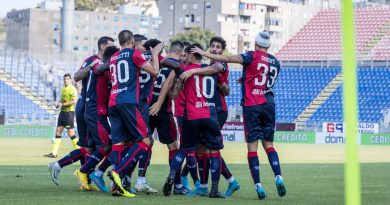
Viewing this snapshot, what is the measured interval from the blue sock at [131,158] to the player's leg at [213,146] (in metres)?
0.82

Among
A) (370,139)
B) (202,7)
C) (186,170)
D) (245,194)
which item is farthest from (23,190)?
(202,7)

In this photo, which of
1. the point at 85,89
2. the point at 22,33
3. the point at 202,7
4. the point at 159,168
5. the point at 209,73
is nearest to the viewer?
the point at 209,73

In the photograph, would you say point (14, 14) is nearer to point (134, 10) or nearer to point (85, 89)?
point (134, 10)

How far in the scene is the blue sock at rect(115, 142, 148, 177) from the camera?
10.7m

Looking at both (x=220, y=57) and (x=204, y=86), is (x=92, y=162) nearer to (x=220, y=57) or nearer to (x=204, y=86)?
(x=204, y=86)

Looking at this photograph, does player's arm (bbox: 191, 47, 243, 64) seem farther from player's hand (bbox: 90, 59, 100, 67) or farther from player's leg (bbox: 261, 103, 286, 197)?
player's hand (bbox: 90, 59, 100, 67)

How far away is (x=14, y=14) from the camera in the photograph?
121375 mm

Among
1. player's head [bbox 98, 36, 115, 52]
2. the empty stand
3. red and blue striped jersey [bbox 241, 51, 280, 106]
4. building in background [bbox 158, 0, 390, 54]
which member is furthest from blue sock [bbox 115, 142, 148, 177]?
building in background [bbox 158, 0, 390, 54]

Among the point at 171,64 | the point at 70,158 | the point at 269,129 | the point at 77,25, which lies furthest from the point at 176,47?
the point at 77,25

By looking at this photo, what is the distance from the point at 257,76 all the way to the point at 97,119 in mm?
2437

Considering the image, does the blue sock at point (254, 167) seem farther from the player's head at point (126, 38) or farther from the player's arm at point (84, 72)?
the player's arm at point (84, 72)

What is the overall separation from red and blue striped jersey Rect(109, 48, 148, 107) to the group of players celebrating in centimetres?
1

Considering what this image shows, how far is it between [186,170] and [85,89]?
2.03 meters

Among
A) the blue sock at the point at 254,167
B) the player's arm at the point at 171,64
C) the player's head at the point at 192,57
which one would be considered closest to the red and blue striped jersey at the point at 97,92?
the player's arm at the point at 171,64
